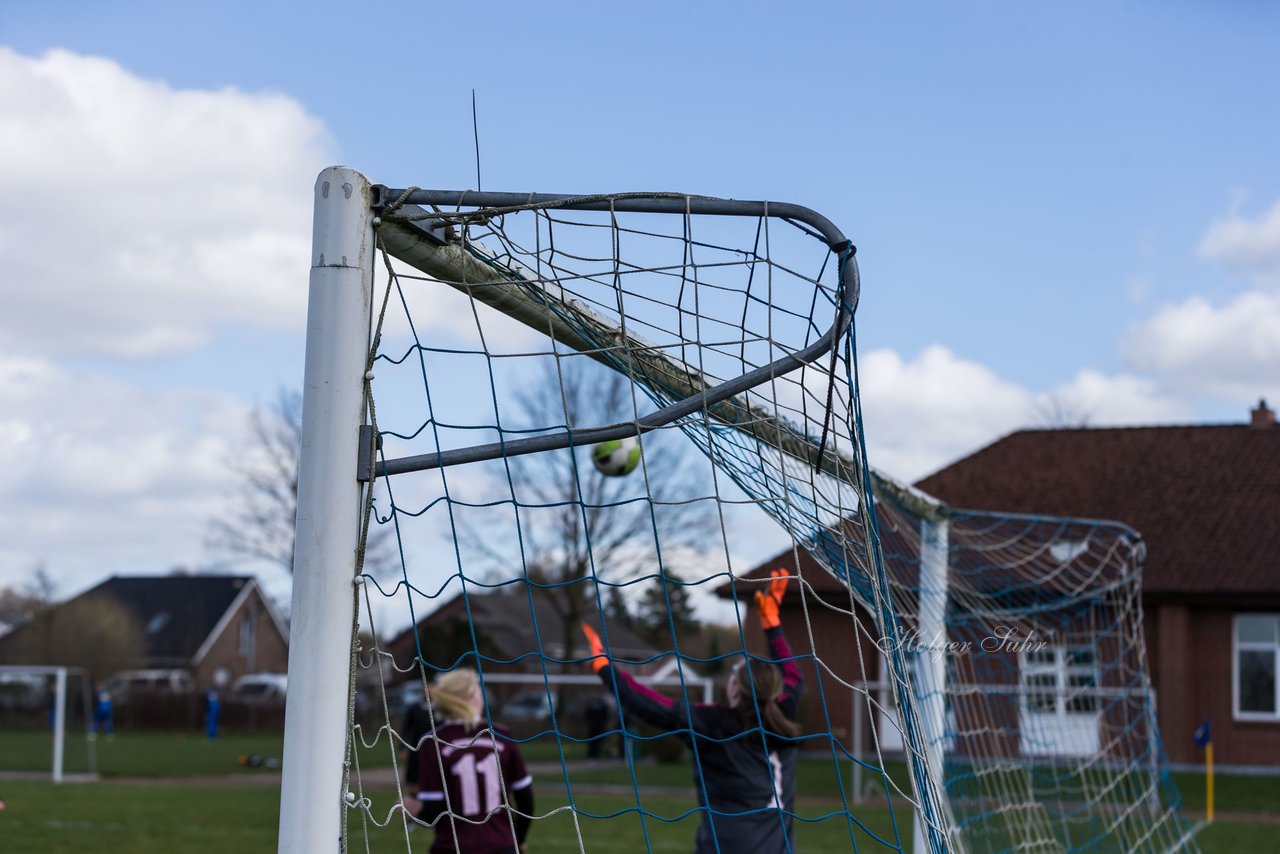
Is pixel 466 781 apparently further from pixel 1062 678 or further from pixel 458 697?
pixel 1062 678

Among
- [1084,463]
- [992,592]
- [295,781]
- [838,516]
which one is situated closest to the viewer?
[295,781]

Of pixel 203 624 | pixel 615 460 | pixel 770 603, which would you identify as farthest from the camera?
pixel 203 624

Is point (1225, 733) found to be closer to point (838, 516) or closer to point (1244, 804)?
point (1244, 804)

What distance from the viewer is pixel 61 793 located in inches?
679

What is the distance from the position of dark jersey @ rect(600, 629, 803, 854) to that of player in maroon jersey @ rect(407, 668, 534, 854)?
2.36 feet

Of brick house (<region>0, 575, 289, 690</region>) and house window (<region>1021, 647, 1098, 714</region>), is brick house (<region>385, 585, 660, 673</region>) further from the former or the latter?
house window (<region>1021, 647, 1098, 714</region>)

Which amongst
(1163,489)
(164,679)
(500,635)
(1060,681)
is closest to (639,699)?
(1060,681)

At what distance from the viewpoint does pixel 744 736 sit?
4.82 metres

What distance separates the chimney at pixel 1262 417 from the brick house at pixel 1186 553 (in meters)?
0.03

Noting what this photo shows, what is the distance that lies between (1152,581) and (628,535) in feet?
42.9

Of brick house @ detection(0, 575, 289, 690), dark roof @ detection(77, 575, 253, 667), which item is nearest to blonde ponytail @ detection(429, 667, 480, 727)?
brick house @ detection(0, 575, 289, 690)

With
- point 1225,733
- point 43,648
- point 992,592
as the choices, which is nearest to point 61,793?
point 992,592

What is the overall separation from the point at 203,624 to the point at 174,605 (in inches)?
109

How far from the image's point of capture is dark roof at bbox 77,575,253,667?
5503 centimetres
